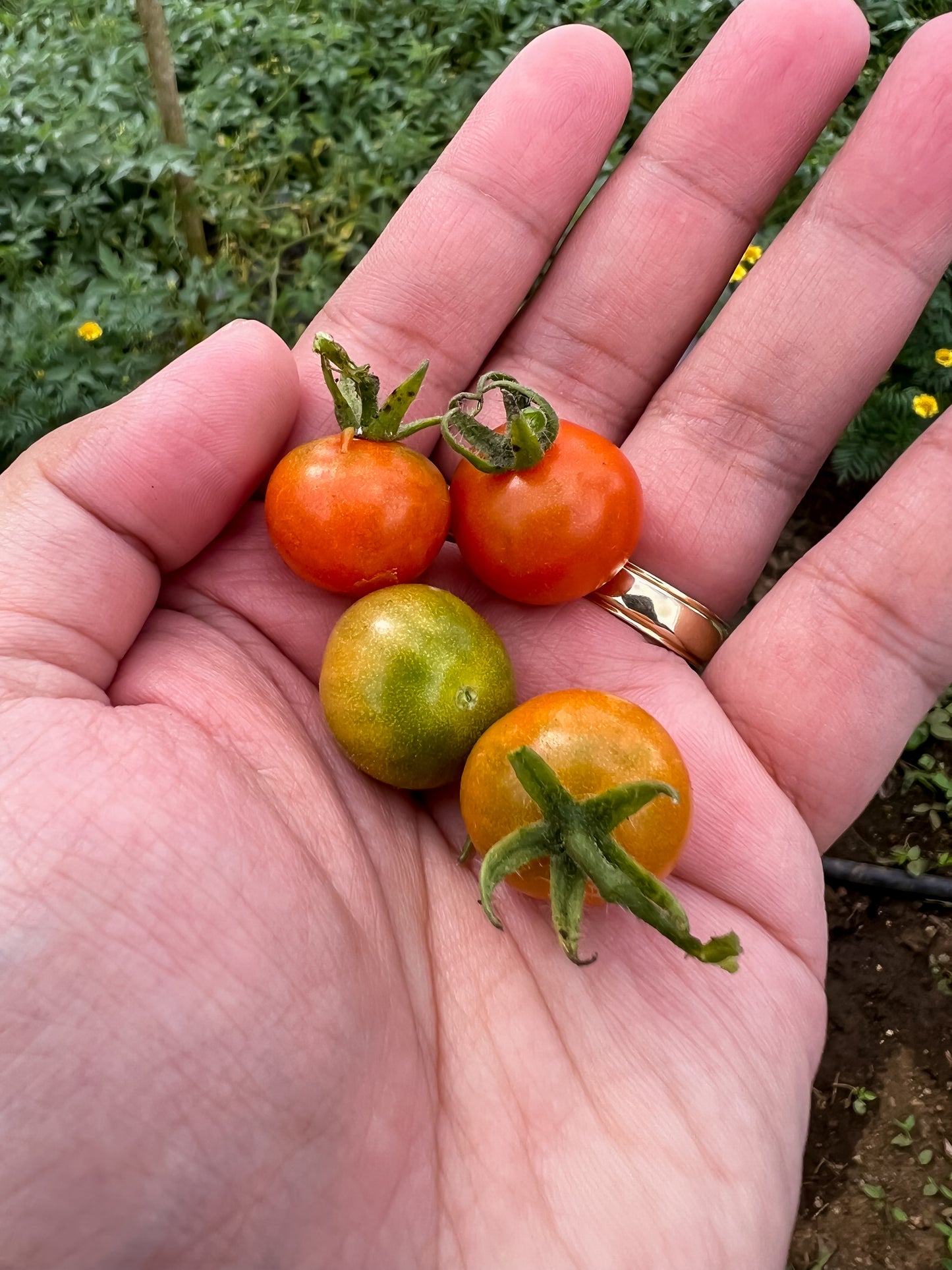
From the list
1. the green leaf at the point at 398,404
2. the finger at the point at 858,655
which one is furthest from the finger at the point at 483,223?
the finger at the point at 858,655

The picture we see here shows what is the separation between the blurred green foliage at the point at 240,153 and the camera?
3807mm

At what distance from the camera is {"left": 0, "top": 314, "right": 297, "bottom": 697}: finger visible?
2412mm

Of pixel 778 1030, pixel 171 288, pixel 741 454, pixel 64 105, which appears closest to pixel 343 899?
pixel 778 1030

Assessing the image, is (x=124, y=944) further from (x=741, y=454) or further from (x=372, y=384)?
(x=741, y=454)

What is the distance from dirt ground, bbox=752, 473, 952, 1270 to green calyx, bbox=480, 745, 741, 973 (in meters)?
2.33

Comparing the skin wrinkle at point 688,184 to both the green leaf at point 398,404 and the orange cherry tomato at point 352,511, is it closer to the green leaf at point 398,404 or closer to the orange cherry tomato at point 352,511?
the green leaf at point 398,404

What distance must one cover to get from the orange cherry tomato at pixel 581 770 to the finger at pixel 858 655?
0.69 meters

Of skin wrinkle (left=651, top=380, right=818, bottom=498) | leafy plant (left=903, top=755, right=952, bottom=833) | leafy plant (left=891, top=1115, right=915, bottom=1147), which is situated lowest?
leafy plant (left=891, top=1115, right=915, bottom=1147)

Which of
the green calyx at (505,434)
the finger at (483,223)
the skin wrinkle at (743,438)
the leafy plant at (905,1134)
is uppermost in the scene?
the finger at (483,223)

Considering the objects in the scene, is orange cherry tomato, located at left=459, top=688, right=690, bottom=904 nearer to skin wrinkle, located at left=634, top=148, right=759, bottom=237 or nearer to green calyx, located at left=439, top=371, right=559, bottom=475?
green calyx, located at left=439, top=371, right=559, bottom=475

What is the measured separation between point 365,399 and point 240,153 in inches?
99.3

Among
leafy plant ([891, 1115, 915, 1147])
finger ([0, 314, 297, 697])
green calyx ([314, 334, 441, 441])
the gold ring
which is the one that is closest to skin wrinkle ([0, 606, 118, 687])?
finger ([0, 314, 297, 697])

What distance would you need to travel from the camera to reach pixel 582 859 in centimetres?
210

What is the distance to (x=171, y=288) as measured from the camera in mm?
4023
